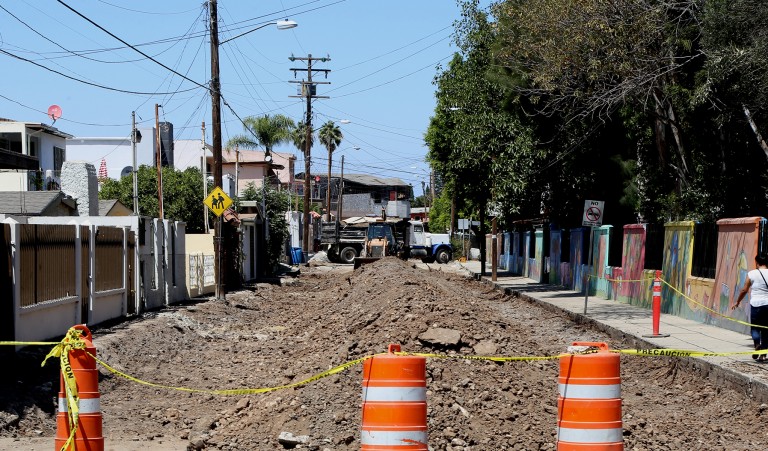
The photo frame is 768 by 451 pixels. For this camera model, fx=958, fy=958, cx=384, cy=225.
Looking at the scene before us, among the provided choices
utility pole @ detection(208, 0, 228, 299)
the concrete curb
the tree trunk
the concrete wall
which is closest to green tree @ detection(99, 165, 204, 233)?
the concrete wall

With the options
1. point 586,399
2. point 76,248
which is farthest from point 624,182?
point 586,399

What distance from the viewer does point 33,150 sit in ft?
160

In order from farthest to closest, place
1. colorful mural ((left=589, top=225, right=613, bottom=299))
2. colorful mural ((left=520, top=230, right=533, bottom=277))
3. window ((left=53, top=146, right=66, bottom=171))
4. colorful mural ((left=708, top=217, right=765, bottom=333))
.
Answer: window ((left=53, top=146, right=66, bottom=171))
colorful mural ((left=520, top=230, right=533, bottom=277))
colorful mural ((left=589, top=225, right=613, bottom=299))
colorful mural ((left=708, top=217, right=765, bottom=333))

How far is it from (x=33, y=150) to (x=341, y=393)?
4236cm

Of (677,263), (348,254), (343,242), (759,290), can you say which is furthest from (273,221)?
(759,290)

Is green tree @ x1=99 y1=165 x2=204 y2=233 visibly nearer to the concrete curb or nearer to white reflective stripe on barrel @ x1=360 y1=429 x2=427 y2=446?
the concrete curb

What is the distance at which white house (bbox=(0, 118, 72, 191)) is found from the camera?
33.8 metres

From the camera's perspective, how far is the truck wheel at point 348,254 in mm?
63031

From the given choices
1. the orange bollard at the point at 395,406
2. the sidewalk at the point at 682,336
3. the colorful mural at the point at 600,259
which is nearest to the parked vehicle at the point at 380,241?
the colorful mural at the point at 600,259

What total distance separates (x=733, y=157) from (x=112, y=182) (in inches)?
1526

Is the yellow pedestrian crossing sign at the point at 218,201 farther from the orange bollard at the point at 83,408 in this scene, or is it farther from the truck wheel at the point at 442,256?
the truck wheel at the point at 442,256

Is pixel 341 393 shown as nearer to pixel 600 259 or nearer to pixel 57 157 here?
pixel 600 259

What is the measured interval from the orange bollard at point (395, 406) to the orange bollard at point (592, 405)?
1103 mm

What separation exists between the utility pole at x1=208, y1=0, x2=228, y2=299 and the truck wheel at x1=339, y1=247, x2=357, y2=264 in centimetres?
3342
